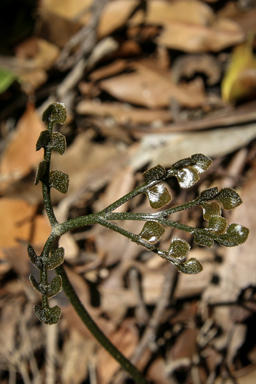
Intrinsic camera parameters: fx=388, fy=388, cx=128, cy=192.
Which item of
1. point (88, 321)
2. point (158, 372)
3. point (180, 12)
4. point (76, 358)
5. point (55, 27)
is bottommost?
point (158, 372)

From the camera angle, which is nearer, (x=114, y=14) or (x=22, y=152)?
(x=22, y=152)

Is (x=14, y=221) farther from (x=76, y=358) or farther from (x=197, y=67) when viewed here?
(x=197, y=67)

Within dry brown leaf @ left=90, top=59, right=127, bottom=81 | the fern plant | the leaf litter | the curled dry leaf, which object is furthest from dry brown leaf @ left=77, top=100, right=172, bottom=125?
the fern plant

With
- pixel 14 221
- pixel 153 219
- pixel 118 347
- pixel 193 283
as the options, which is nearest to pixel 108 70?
pixel 14 221

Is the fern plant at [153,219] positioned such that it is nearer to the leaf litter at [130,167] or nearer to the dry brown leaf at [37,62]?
the leaf litter at [130,167]

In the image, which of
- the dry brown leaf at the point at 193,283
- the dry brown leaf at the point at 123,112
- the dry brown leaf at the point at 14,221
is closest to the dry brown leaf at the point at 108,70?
the dry brown leaf at the point at 123,112

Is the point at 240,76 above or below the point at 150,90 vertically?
below

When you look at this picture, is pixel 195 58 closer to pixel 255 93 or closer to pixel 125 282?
pixel 255 93
